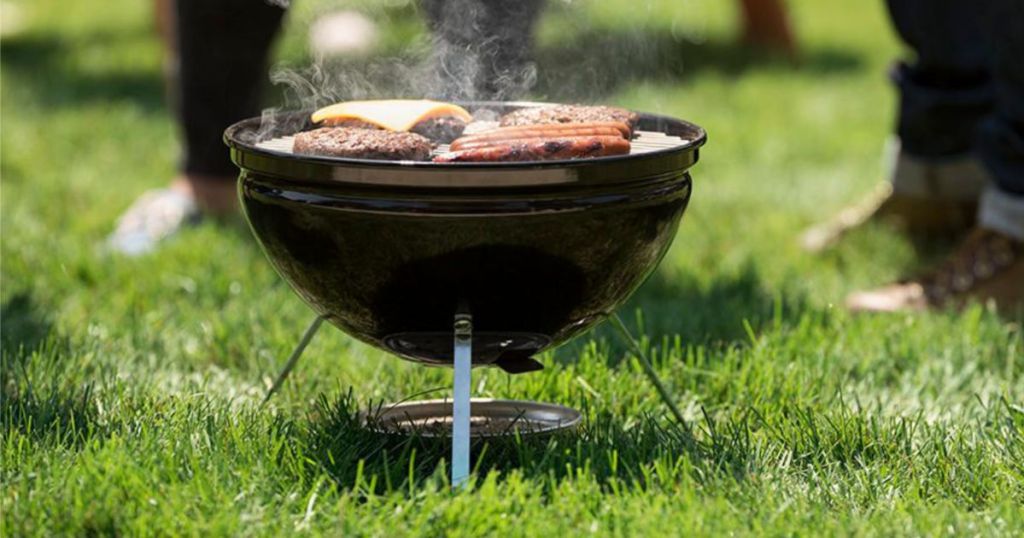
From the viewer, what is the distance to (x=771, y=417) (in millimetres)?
2381

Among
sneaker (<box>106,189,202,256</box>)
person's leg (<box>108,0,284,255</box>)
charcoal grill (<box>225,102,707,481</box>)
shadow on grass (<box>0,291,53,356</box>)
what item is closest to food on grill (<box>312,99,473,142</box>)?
charcoal grill (<box>225,102,707,481</box>)

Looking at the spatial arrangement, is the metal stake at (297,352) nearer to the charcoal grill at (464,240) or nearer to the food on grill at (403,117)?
the charcoal grill at (464,240)

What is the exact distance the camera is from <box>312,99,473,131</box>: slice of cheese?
7.27 ft

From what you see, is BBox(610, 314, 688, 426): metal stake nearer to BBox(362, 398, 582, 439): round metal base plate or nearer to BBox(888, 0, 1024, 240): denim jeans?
BBox(362, 398, 582, 439): round metal base plate

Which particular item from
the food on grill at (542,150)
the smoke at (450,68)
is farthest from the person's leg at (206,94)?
the food on grill at (542,150)

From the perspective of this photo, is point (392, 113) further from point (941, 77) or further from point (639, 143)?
point (941, 77)

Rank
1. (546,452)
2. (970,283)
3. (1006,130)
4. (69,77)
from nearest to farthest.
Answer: (546,452) < (1006,130) < (970,283) < (69,77)

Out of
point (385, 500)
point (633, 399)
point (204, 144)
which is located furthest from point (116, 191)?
point (385, 500)

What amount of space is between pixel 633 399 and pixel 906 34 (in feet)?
5.12

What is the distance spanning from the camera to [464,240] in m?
2.00

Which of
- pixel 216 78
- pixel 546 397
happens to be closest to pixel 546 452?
pixel 546 397

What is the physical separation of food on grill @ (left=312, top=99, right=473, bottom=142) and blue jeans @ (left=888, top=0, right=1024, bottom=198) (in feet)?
4.53

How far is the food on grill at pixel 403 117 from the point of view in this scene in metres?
2.22

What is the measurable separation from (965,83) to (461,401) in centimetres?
226
